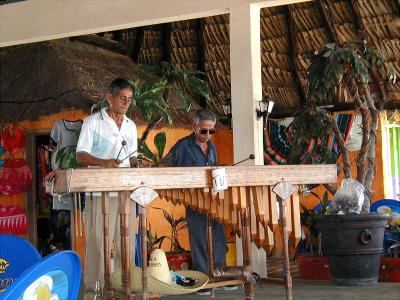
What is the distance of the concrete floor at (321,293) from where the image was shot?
18.3 ft

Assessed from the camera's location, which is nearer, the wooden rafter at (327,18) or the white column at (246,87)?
the white column at (246,87)

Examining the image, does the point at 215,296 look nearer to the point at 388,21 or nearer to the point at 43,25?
the point at 43,25

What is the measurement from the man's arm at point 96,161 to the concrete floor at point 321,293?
1.61 m

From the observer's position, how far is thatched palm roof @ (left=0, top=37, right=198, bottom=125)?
825cm

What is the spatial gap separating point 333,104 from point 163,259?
19.5ft

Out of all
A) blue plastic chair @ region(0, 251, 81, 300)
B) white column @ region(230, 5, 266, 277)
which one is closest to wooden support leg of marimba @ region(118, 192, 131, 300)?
blue plastic chair @ region(0, 251, 81, 300)

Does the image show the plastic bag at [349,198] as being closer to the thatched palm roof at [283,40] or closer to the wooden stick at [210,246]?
the wooden stick at [210,246]

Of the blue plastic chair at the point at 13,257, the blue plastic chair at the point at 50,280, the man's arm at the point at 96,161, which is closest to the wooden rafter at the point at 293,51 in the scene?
the man's arm at the point at 96,161

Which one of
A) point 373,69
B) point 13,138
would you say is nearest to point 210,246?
point 13,138

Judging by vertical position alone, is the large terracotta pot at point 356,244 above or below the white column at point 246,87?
below

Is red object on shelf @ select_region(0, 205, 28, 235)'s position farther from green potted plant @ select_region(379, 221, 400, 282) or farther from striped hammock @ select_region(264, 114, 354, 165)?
green potted plant @ select_region(379, 221, 400, 282)

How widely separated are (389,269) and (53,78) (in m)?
4.46

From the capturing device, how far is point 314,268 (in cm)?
697

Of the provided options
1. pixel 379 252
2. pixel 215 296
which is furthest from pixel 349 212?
pixel 215 296
